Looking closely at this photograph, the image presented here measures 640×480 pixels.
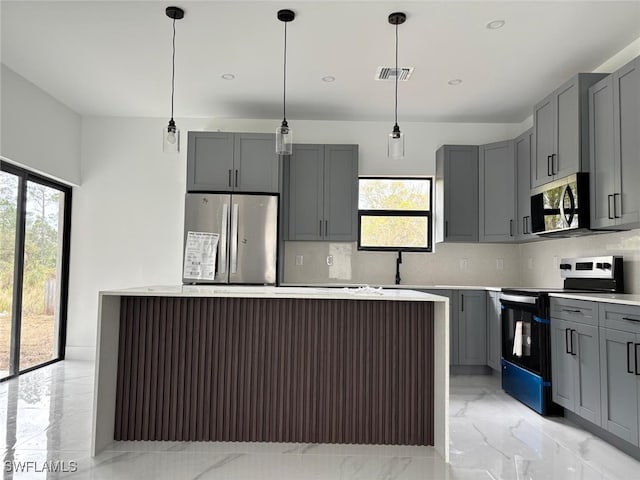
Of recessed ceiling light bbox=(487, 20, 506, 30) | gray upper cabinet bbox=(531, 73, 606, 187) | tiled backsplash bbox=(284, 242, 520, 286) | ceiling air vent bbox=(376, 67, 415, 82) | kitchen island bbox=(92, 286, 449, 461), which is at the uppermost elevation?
recessed ceiling light bbox=(487, 20, 506, 30)

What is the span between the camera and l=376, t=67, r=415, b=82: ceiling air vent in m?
4.13

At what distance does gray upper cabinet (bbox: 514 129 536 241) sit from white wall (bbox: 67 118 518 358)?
73 centimetres

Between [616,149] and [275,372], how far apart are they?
260 cm

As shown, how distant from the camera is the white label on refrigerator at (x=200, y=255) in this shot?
188 inches

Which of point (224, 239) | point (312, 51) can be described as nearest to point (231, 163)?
point (224, 239)

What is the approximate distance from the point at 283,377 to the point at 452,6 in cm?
255

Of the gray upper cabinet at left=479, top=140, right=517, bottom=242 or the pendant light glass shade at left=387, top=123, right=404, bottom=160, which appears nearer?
the pendant light glass shade at left=387, top=123, right=404, bottom=160

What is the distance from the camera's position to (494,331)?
4738 mm

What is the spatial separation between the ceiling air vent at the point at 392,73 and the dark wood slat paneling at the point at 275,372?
2173mm

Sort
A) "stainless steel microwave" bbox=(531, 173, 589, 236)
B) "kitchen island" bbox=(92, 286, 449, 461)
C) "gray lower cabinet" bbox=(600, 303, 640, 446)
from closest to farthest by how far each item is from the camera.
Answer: "gray lower cabinet" bbox=(600, 303, 640, 446), "kitchen island" bbox=(92, 286, 449, 461), "stainless steel microwave" bbox=(531, 173, 589, 236)

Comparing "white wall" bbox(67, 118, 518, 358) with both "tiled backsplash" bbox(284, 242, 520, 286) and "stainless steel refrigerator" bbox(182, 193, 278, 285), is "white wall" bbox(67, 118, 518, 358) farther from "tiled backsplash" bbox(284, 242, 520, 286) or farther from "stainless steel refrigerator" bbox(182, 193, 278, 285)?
"stainless steel refrigerator" bbox(182, 193, 278, 285)

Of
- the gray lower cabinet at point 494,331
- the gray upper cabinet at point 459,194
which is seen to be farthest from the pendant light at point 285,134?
the gray lower cabinet at point 494,331

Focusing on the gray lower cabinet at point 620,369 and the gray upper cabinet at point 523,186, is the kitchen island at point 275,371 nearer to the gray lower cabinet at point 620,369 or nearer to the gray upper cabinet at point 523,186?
the gray lower cabinet at point 620,369

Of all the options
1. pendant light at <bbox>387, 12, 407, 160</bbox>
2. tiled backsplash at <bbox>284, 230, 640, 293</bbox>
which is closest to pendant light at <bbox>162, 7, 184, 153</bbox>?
pendant light at <bbox>387, 12, 407, 160</bbox>
